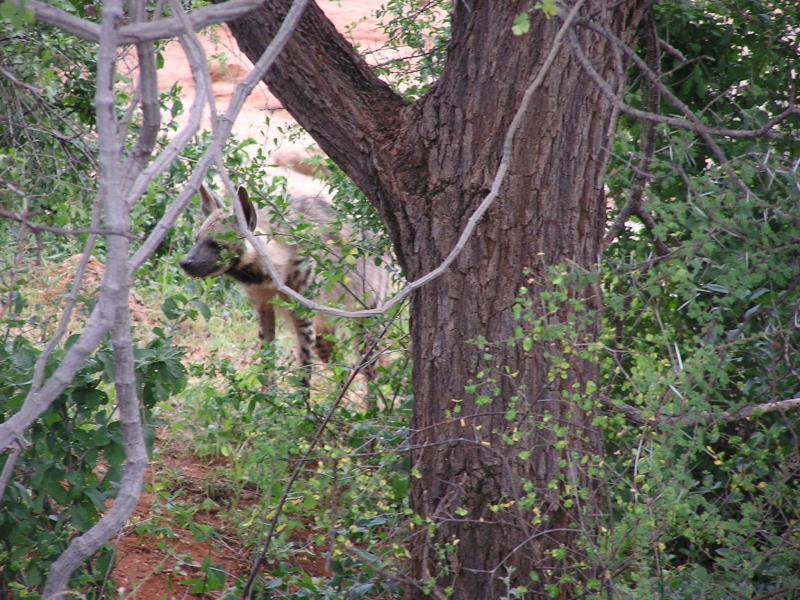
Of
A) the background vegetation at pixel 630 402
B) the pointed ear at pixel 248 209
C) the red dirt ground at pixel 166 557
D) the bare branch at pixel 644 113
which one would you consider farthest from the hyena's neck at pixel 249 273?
the bare branch at pixel 644 113

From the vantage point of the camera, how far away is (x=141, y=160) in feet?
8.38

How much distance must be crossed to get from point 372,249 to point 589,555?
7.00ft

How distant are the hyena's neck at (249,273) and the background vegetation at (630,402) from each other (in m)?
1.68

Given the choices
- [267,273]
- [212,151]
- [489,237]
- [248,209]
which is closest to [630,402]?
[489,237]

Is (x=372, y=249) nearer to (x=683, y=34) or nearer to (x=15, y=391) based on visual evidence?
(x=683, y=34)

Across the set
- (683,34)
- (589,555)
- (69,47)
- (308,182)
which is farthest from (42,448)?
(308,182)

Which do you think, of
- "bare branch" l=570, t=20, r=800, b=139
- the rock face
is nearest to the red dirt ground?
"bare branch" l=570, t=20, r=800, b=139

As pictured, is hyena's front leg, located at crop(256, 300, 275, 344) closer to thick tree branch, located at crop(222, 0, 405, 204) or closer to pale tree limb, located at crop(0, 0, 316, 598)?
thick tree branch, located at crop(222, 0, 405, 204)

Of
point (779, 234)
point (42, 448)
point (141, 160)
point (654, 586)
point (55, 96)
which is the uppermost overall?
point (55, 96)

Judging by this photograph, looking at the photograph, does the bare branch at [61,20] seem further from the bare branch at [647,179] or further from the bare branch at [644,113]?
the bare branch at [647,179]

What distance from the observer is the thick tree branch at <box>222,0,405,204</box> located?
3441 mm

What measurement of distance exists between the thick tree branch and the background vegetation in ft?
2.47

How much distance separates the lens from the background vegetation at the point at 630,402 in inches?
117

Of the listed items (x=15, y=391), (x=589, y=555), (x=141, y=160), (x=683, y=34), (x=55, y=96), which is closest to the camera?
(x=141, y=160)
